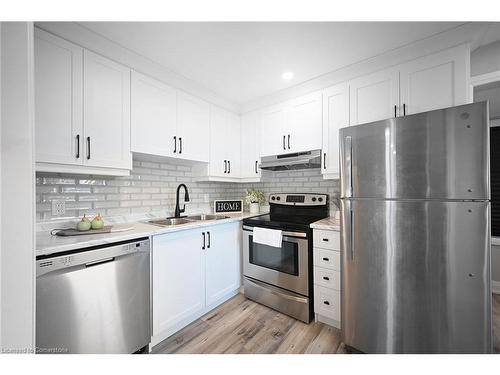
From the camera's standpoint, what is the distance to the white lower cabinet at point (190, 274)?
1589 millimetres

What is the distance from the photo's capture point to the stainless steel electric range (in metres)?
1.86

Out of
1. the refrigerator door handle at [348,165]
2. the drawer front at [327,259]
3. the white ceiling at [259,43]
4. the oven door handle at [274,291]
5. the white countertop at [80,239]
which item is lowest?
the oven door handle at [274,291]

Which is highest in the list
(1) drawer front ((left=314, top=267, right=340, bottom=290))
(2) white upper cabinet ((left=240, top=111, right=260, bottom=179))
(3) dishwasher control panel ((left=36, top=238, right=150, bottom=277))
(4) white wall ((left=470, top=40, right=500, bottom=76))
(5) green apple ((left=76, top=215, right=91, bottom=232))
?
(4) white wall ((left=470, top=40, right=500, bottom=76))

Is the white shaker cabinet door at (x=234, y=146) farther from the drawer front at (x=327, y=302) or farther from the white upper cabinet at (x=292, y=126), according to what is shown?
the drawer front at (x=327, y=302)

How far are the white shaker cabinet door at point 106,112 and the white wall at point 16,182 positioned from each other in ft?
2.33

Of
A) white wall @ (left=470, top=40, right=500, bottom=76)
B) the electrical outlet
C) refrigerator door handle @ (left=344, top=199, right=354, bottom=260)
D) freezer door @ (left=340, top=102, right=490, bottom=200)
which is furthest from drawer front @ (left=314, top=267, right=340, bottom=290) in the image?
the electrical outlet

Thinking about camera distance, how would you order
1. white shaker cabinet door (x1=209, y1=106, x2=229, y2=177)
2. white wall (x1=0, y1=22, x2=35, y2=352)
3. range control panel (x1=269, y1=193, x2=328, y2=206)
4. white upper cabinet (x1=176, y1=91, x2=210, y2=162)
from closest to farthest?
white wall (x1=0, y1=22, x2=35, y2=352), white upper cabinet (x1=176, y1=91, x2=210, y2=162), range control panel (x1=269, y1=193, x2=328, y2=206), white shaker cabinet door (x1=209, y1=106, x2=229, y2=177)

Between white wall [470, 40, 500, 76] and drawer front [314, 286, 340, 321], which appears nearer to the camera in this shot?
white wall [470, 40, 500, 76]

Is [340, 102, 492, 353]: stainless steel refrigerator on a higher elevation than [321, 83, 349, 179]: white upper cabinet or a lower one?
lower

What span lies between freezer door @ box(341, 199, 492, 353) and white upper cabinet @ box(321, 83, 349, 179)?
675mm

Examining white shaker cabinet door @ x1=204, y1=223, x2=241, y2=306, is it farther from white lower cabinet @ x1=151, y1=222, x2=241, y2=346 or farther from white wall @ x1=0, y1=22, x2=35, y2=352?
white wall @ x1=0, y1=22, x2=35, y2=352

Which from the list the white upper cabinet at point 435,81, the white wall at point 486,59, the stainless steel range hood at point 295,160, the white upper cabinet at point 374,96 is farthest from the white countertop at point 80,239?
the white wall at point 486,59

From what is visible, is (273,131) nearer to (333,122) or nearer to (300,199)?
(333,122)

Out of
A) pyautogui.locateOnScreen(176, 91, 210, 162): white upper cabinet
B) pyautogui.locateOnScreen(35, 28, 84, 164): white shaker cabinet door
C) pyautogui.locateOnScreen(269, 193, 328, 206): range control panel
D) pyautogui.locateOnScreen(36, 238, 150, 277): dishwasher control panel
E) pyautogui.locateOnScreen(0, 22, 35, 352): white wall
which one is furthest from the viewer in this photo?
pyautogui.locateOnScreen(269, 193, 328, 206): range control panel
